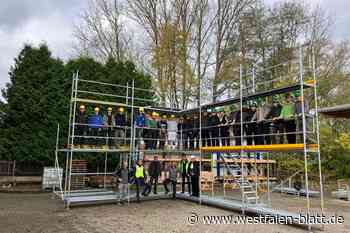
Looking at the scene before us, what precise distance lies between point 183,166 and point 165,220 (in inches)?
164

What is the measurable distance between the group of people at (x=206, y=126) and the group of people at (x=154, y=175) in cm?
83

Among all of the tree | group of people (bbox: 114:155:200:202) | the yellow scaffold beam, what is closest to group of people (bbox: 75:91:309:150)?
the yellow scaffold beam

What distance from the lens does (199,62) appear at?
1925cm

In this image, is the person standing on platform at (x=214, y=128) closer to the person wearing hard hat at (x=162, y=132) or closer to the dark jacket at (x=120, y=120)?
the person wearing hard hat at (x=162, y=132)

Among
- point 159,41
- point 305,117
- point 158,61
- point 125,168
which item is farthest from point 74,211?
point 159,41

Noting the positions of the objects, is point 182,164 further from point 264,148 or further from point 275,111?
point 275,111

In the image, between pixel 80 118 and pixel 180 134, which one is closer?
pixel 80 118

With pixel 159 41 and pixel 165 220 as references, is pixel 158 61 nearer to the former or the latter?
pixel 159 41

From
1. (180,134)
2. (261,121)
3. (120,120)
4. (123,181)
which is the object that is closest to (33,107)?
(120,120)

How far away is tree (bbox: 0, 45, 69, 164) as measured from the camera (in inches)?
520

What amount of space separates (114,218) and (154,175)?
3.56m

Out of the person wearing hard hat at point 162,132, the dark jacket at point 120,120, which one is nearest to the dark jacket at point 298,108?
the person wearing hard hat at point 162,132

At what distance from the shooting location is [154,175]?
11336mm

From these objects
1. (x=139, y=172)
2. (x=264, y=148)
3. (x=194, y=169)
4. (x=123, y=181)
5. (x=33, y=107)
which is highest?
(x=33, y=107)
